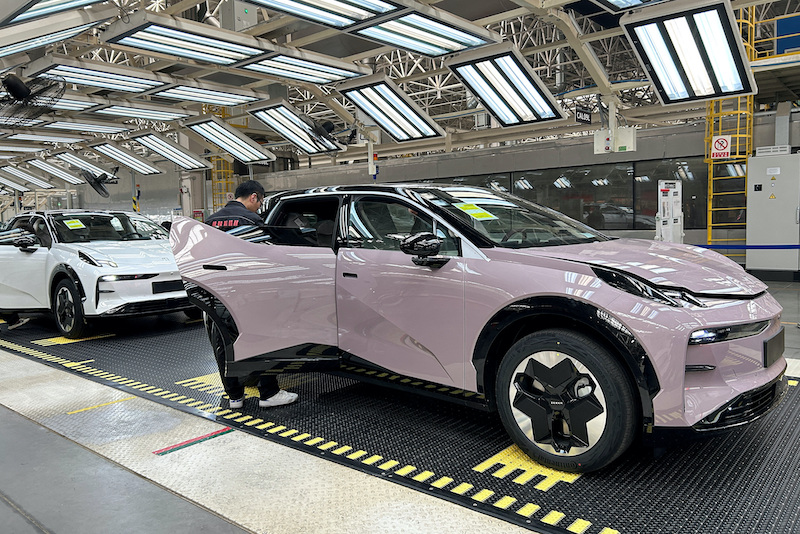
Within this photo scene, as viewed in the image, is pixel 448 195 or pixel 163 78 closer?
pixel 448 195

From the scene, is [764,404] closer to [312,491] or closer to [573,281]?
[573,281]

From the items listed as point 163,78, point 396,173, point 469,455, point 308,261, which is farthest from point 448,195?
point 396,173

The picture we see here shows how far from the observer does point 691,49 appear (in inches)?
296

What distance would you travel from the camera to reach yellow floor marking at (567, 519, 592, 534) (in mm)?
2271

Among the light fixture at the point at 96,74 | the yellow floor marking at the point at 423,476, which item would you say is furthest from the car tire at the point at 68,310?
the yellow floor marking at the point at 423,476

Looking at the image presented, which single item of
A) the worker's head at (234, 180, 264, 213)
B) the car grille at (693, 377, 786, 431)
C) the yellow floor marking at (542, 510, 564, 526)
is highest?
the worker's head at (234, 180, 264, 213)

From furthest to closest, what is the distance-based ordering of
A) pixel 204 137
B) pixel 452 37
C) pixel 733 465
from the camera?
pixel 204 137, pixel 452 37, pixel 733 465

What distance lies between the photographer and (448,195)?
3504 millimetres

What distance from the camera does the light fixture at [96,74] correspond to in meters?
8.87

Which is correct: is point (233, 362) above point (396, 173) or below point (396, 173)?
below

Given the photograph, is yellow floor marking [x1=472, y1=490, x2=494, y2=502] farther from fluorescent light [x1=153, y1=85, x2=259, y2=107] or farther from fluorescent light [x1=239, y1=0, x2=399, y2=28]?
fluorescent light [x1=153, y1=85, x2=259, y2=107]

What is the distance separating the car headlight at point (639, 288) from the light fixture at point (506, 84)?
659 centimetres

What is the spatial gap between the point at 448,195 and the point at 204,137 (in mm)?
13383

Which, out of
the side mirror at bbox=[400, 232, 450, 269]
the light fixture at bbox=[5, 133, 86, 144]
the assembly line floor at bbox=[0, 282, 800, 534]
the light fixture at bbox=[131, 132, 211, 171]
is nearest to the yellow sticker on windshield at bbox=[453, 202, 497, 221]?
the side mirror at bbox=[400, 232, 450, 269]
